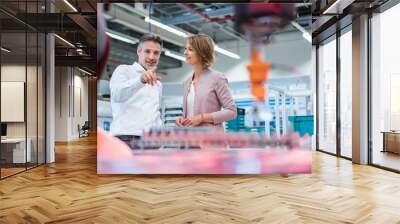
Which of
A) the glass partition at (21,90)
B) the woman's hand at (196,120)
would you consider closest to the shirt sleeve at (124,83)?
the woman's hand at (196,120)

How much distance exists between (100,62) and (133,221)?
123 inches

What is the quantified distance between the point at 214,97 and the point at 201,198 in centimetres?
184

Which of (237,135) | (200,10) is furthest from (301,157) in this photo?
(200,10)

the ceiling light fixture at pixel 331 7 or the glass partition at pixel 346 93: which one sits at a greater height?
the ceiling light fixture at pixel 331 7

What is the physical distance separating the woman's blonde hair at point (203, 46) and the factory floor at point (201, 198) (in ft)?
6.31

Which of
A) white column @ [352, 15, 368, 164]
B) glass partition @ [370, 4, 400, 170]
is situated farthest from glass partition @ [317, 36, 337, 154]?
glass partition @ [370, 4, 400, 170]

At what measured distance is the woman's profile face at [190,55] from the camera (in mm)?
6039

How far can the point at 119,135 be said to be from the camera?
6.00 meters

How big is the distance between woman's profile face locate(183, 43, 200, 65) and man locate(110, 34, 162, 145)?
1.67ft

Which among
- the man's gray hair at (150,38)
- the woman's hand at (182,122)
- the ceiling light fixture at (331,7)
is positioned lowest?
the woman's hand at (182,122)

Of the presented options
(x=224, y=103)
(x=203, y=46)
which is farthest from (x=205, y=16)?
(x=224, y=103)

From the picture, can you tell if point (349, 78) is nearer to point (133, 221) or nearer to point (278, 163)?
point (278, 163)

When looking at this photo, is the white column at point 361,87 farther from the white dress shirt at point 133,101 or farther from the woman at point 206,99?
the white dress shirt at point 133,101

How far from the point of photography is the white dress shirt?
5965mm
